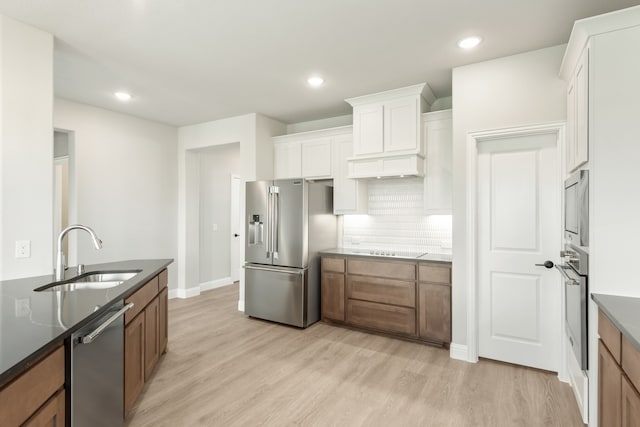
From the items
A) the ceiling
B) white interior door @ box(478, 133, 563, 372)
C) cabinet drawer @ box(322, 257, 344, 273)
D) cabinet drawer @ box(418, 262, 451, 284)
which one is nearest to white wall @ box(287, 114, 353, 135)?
the ceiling

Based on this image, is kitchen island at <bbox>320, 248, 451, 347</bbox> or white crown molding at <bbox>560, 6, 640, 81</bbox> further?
kitchen island at <bbox>320, 248, 451, 347</bbox>

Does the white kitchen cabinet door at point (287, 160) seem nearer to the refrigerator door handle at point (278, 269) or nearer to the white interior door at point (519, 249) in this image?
the refrigerator door handle at point (278, 269)

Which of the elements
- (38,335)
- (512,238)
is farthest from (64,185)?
(512,238)

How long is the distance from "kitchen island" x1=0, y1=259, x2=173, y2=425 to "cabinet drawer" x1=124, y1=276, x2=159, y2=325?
0.19 ft

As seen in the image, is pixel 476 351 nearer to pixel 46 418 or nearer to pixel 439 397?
pixel 439 397

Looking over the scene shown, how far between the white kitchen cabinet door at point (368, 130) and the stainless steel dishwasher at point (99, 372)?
282 cm

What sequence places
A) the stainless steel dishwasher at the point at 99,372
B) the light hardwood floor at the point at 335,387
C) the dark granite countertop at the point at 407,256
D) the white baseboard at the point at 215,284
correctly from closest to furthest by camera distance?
the stainless steel dishwasher at the point at 99,372 < the light hardwood floor at the point at 335,387 < the dark granite countertop at the point at 407,256 < the white baseboard at the point at 215,284

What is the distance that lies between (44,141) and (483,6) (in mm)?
3316

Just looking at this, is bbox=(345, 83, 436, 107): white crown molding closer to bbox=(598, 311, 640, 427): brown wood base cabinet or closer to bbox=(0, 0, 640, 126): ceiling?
bbox=(0, 0, 640, 126): ceiling

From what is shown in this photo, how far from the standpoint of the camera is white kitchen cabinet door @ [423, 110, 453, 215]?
354 cm

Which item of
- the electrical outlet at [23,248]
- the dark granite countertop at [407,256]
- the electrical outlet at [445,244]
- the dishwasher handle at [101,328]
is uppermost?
the electrical outlet at [23,248]

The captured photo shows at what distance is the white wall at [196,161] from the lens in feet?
15.1

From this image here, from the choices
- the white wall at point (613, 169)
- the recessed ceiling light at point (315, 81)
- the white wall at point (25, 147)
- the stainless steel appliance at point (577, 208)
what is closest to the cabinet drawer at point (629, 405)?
the white wall at point (613, 169)

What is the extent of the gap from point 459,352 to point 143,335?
2.67m
